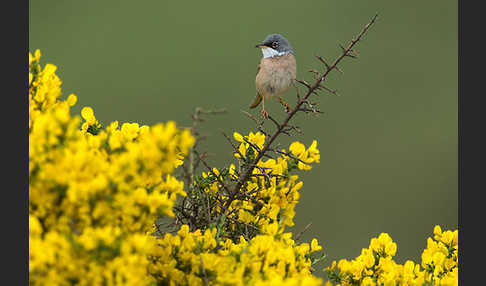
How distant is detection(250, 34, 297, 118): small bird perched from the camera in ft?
15.8

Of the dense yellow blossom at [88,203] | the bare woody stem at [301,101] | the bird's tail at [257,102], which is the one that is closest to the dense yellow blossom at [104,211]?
the dense yellow blossom at [88,203]

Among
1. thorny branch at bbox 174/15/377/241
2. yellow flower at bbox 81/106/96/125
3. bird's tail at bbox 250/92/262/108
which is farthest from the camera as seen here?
bird's tail at bbox 250/92/262/108

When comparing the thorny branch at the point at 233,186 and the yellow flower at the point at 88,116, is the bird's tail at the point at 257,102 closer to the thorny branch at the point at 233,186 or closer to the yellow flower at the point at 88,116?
the thorny branch at the point at 233,186

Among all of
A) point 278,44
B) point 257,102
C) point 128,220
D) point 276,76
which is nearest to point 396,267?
point 128,220

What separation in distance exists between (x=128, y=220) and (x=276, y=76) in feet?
9.11

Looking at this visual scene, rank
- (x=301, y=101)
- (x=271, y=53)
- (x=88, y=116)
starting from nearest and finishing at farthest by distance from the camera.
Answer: (x=301, y=101) → (x=88, y=116) → (x=271, y=53)

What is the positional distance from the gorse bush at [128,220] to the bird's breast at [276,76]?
1.62 metres

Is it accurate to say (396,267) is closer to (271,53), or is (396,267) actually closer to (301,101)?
(301,101)

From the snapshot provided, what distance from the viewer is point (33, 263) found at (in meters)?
2.12

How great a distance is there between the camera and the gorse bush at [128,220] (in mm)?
2191

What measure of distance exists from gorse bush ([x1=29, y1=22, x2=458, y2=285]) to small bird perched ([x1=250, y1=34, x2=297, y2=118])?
1622mm

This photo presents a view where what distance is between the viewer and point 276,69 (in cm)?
484

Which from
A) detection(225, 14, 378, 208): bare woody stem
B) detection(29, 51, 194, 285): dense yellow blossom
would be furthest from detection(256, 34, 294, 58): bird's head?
detection(29, 51, 194, 285): dense yellow blossom

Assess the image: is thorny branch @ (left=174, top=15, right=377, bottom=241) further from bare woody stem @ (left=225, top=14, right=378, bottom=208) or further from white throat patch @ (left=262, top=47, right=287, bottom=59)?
white throat patch @ (left=262, top=47, right=287, bottom=59)
